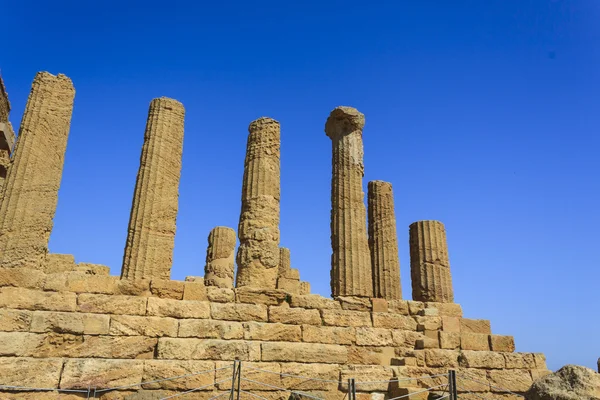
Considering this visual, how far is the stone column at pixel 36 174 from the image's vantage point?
983 cm

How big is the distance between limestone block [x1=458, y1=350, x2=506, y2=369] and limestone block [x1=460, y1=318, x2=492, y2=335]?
102cm

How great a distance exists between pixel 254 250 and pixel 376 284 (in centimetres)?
504

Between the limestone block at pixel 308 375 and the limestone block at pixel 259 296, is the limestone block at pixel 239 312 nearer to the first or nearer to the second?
the limestone block at pixel 259 296

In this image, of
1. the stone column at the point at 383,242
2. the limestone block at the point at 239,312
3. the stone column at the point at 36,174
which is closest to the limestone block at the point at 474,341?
the stone column at the point at 383,242

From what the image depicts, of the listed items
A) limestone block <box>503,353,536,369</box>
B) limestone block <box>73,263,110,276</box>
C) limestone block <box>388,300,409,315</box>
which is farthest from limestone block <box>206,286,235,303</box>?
limestone block <box>73,263,110,276</box>

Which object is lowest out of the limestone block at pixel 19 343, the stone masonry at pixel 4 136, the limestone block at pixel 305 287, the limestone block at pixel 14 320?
the limestone block at pixel 19 343

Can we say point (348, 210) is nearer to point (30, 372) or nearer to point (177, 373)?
point (177, 373)

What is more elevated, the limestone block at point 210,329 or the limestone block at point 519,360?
the limestone block at point 210,329

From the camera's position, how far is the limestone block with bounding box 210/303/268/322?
985 cm

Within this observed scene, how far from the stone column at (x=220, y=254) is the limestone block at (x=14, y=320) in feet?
22.9

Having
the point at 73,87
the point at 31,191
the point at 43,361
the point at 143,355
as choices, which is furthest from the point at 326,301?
the point at 73,87

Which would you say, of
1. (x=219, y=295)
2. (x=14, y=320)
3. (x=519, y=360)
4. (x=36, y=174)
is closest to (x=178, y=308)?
(x=219, y=295)

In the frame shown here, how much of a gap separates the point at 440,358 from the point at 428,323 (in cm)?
108

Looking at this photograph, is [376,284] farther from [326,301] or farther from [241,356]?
[241,356]
